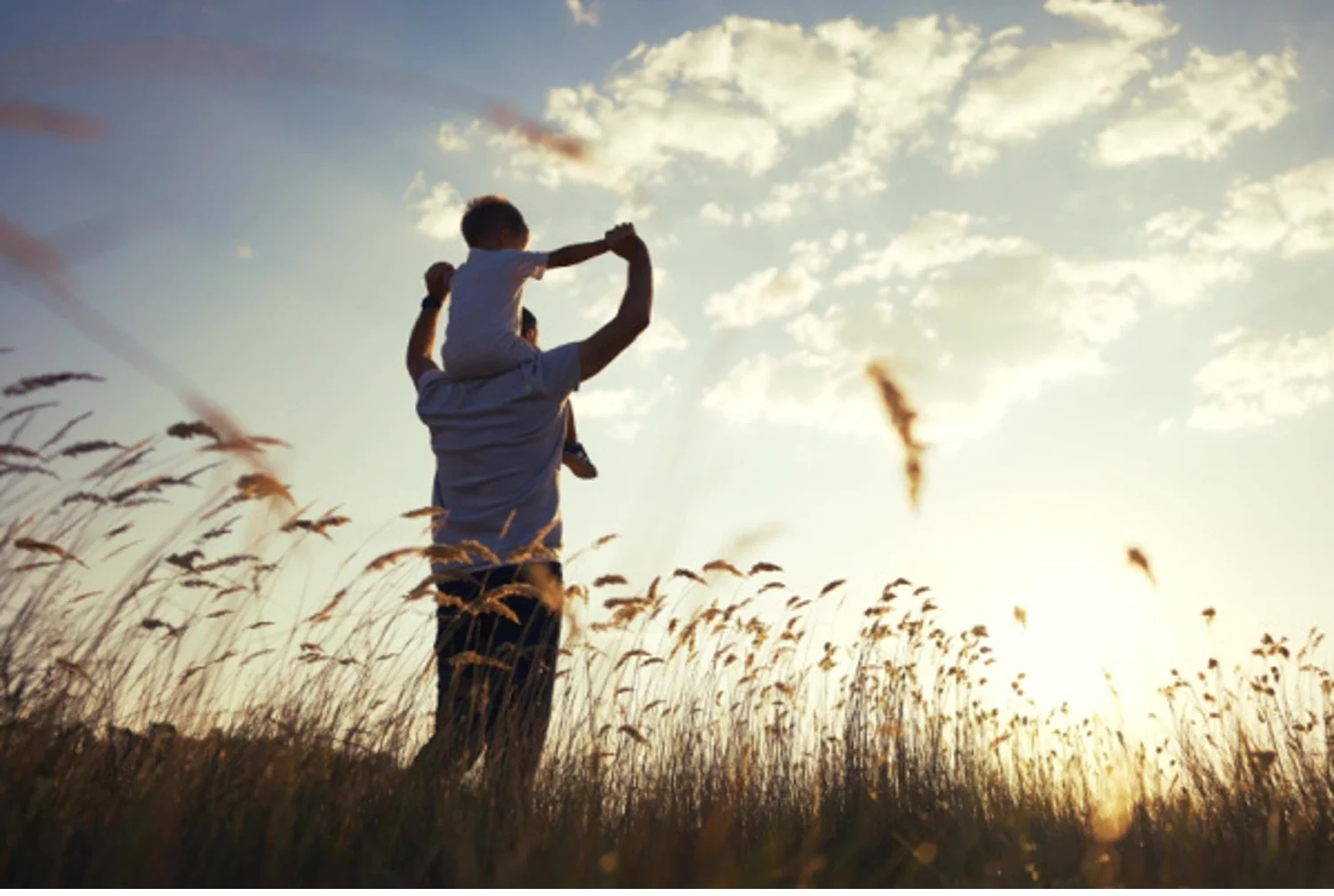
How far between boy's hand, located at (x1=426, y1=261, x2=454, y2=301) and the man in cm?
48

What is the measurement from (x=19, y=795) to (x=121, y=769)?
0.44 metres

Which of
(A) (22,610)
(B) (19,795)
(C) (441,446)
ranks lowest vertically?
(B) (19,795)

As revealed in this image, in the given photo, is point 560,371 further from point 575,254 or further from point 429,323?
point 429,323

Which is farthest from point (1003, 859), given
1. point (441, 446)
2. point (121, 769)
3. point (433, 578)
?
point (121, 769)

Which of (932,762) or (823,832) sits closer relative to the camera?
(823,832)

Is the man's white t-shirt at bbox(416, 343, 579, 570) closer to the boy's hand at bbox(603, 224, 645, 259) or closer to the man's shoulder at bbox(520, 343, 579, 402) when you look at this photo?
the man's shoulder at bbox(520, 343, 579, 402)

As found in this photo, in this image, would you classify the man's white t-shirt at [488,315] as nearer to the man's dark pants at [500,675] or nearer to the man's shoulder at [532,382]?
the man's shoulder at [532,382]

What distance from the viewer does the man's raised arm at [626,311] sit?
3.40 m

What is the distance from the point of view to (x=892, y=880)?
10.7ft

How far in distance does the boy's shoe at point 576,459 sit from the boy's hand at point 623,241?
669 mm

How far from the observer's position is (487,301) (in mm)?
3484

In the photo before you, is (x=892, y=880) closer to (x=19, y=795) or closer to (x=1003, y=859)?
(x=1003, y=859)

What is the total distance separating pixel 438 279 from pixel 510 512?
103 centimetres

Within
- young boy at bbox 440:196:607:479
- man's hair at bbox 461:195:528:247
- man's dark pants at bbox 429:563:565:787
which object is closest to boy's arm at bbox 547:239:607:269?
young boy at bbox 440:196:607:479
